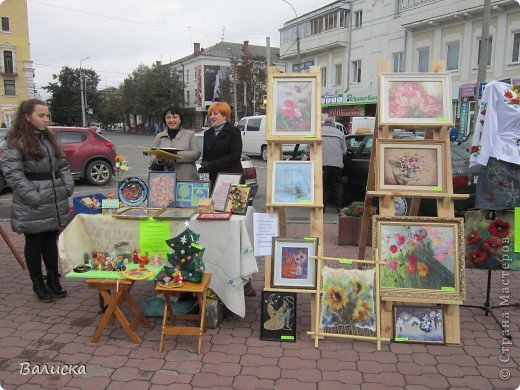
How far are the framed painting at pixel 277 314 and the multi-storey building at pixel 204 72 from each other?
149ft

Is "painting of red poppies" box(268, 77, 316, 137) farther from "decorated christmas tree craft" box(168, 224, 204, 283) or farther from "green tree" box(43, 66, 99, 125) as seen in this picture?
"green tree" box(43, 66, 99, 125)

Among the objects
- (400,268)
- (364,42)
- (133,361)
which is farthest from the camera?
(364,42)

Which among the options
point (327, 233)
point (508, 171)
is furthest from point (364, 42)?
point (508, 171)

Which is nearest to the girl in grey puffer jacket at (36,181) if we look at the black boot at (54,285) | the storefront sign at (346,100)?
the black boot at (54,285)

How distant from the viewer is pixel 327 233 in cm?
672

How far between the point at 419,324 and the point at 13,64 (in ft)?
163

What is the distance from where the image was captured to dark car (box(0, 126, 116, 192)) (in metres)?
11.2

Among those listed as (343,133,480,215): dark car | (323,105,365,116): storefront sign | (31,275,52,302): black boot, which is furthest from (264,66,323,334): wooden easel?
(323,105,365,116): storefront sign

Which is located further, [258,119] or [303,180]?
[258,119]

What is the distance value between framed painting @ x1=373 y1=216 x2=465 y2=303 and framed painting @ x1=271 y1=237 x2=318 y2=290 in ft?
1.73

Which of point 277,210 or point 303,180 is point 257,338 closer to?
point 277,210

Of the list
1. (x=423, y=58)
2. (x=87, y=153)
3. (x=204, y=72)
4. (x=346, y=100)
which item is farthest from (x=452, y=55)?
(x=204, y=72)

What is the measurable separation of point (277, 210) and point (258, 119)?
14.8m

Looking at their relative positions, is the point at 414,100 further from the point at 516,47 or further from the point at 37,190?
the point at 516,47
